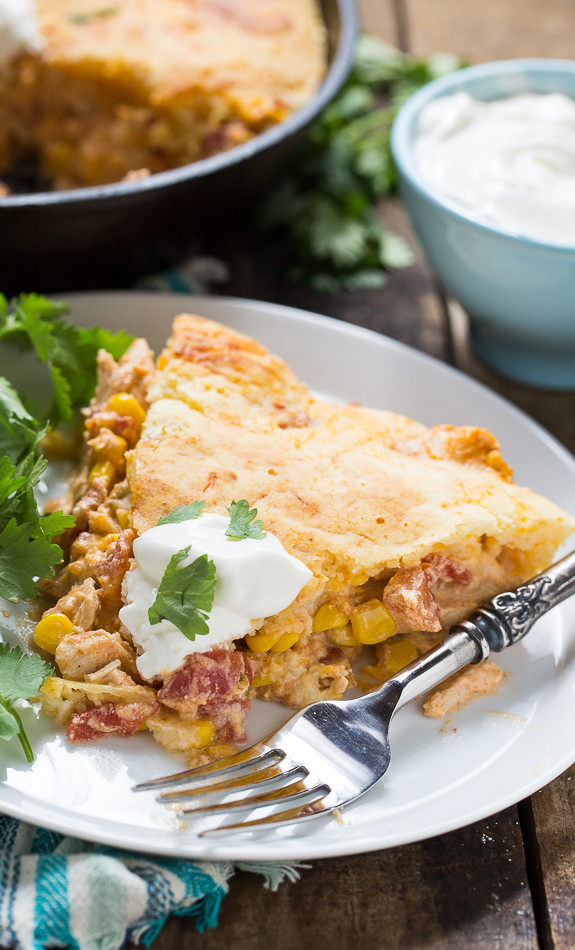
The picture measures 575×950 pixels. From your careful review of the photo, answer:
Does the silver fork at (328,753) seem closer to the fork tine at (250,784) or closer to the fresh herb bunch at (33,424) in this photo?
the fork tine at (250,784)

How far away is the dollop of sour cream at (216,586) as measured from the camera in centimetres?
252

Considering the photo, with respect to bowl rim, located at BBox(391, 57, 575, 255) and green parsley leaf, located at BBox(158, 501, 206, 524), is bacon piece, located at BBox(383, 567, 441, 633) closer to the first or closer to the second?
green parsley leaf, located at BBox(158, 501, 206, 524)

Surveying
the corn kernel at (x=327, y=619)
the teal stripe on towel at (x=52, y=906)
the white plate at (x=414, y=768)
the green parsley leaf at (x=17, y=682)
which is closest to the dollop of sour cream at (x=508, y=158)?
the white plate at (x=414, y=768)

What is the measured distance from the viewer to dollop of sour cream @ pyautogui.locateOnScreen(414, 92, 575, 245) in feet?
12.3

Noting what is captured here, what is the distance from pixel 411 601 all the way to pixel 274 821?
719 mm

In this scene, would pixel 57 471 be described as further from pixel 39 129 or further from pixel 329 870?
pixel 39 129

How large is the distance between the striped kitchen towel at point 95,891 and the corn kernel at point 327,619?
2.12 ft

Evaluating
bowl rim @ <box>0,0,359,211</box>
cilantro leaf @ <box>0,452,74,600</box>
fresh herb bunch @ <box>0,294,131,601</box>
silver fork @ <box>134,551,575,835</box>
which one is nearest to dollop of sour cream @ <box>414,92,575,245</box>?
bowl rim @ <box>0,0,359,211</box>

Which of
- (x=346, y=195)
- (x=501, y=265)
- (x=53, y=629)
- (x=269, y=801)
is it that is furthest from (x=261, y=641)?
(x=346, y=195)

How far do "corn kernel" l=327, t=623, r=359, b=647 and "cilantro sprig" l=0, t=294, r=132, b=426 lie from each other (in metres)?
1.22

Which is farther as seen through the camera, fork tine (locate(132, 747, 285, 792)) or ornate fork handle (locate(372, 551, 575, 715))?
ornate fork handle (locate(372, 551, 575, 715))

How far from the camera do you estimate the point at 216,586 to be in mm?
2516

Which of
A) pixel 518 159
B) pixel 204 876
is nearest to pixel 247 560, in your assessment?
pixel 204 876

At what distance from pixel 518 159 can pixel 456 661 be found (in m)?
2.16
